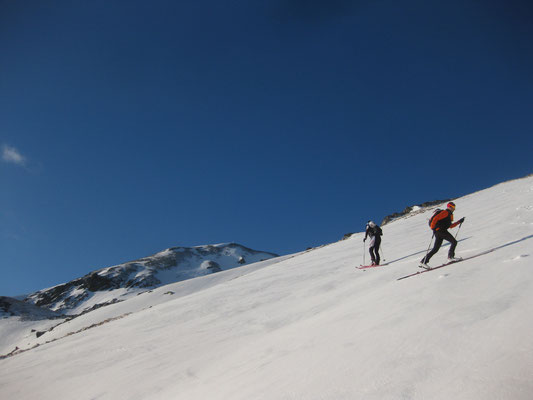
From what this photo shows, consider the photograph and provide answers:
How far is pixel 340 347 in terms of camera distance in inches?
149

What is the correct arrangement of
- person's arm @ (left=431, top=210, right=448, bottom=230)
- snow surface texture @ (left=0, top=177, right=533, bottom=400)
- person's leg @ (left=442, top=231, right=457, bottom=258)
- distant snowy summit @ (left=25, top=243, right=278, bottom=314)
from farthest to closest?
1. distant snowy summit @ (left=25, top=243, right=278, bottom=314)
2. person's arm @ (left=431, top=210, right=448, bottom=230)
3. person's leg @ (left=442, top=231, right=457, bottom=258)
4. snow surface texture @ (left=0, top=177, right=533, bottom=400)

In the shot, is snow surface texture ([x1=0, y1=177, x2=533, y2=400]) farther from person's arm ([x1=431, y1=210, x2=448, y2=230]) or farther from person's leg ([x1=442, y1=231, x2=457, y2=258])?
person's arm ([x1=431, y1=210, x2=448, y2=230])

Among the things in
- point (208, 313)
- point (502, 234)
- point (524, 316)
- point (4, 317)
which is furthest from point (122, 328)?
point (4, 317)

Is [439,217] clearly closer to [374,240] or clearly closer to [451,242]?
[451,242]

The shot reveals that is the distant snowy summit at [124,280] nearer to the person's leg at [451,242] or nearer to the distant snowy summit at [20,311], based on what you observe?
the distant snowy summit at [20,311]

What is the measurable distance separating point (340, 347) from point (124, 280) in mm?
108676

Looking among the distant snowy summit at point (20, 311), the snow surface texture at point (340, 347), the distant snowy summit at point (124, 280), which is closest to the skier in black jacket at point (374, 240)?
the snow surface texture at point (340, 347)

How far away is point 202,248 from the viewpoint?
139 m

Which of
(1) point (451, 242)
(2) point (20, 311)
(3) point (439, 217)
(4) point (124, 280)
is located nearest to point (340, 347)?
(1) point (451, 242)

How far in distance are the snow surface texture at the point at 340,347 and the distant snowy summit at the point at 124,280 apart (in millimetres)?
79427

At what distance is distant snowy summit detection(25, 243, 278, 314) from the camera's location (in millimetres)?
84250

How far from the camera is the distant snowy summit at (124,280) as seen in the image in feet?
276

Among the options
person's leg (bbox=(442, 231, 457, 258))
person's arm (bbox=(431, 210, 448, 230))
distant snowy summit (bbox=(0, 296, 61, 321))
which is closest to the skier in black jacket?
person's arm (bbox=(431, 210, 448, 230))

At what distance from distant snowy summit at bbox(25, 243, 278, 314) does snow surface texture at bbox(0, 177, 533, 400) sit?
261 ft
